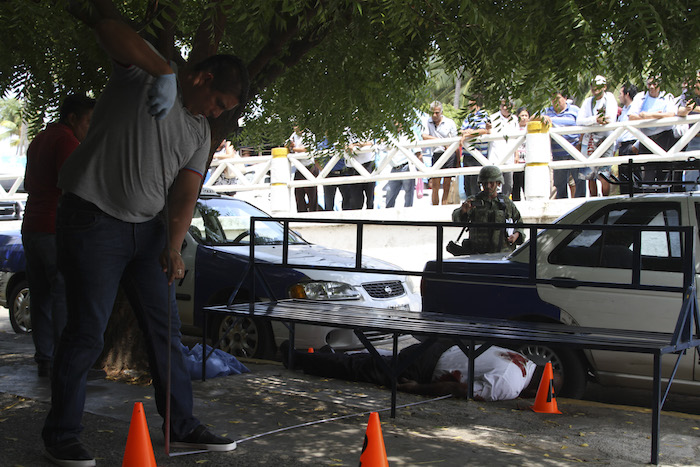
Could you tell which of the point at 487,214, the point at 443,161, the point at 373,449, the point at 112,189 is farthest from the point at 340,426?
the point at 443,161

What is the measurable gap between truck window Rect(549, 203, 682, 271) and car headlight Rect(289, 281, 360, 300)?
2120 millimetres

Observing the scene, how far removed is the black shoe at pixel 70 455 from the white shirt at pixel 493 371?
3165 millimetres

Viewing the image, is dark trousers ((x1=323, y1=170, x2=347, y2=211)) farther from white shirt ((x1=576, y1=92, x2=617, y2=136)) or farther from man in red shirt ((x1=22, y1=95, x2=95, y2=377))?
man in red shirt ((x1=22, y1=95, x2=95, y2=377))

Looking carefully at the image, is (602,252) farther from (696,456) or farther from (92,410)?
(92,410)

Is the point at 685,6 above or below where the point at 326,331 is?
above

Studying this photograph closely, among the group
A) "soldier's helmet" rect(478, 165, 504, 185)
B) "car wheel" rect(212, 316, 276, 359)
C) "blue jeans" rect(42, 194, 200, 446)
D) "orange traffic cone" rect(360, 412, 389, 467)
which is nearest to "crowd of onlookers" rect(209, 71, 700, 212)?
"soldier's helmet" rect(478, 165, 504, 185)

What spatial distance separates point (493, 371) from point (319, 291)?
210 cm

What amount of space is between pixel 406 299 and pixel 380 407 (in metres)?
A: 2.86

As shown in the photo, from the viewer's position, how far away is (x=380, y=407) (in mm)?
5871

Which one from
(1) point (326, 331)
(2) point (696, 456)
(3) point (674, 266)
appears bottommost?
(2) point (696, 456)

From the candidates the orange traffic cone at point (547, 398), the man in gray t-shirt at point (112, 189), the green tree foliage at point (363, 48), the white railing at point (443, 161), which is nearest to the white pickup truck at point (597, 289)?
the orange traffic cone at point (547, 398)

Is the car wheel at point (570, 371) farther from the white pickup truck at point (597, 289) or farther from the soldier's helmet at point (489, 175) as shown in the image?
the soldier's helmet at point (489, 175)

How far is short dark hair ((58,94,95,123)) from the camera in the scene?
611 centimetres

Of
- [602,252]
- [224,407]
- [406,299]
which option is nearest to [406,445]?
[224,407]
